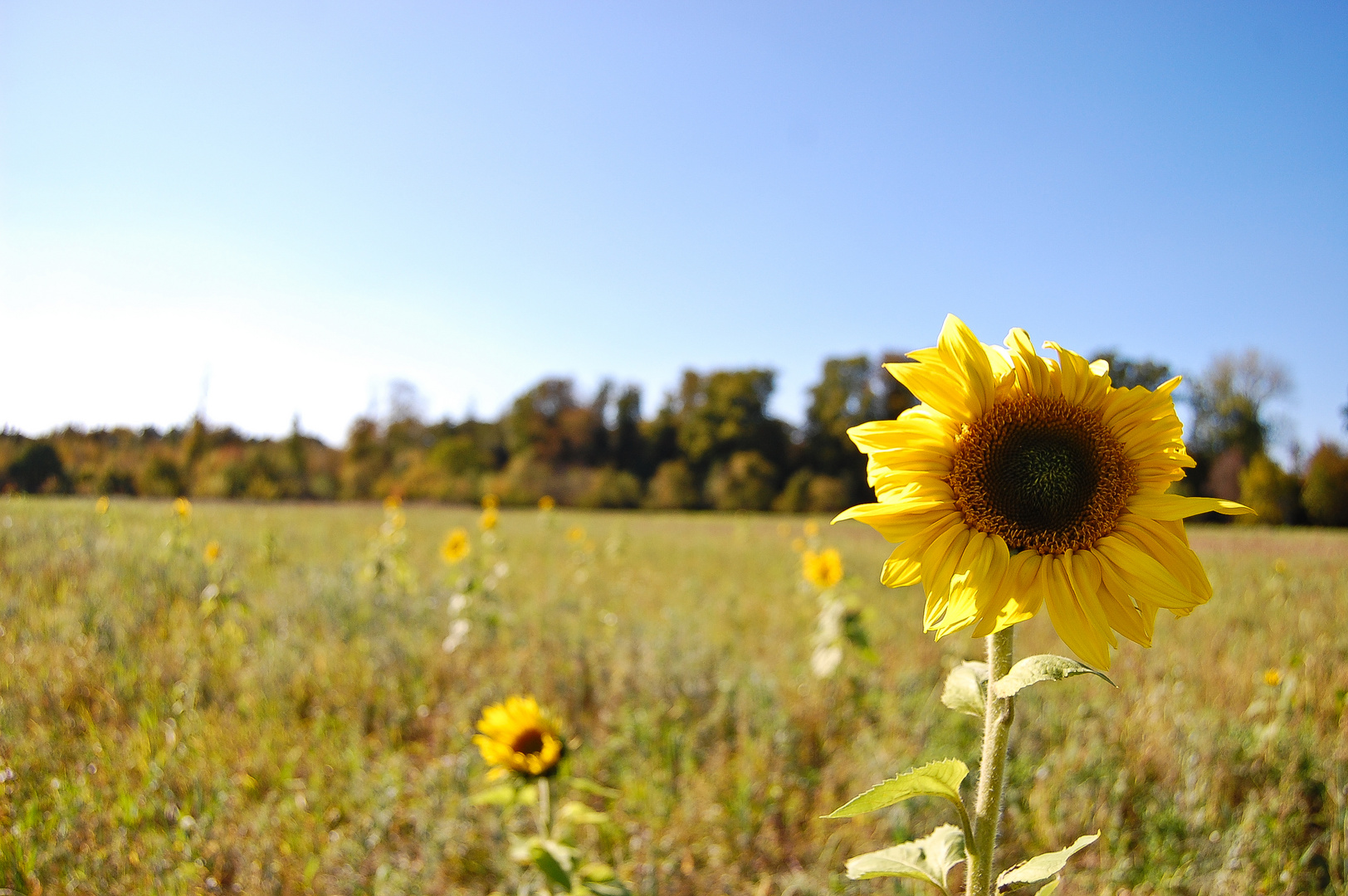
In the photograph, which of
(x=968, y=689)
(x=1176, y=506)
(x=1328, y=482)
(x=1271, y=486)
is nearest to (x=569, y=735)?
(x=968, y=689)

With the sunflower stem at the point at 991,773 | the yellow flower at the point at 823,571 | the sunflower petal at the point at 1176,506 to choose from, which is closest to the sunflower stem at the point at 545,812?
the sunflower stem at the point at 991,773

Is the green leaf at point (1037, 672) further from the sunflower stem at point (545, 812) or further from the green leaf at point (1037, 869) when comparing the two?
the sunflower stem at point (545, 812)

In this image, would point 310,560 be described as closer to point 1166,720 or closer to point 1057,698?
point 1057,698

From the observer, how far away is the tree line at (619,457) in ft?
8.82

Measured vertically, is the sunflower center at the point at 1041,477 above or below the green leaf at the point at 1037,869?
above

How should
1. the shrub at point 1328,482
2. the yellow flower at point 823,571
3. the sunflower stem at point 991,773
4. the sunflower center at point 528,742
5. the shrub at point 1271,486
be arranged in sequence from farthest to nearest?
1. the yellow flower at point 823,571
2. the shrub at point 1328,482
3. the shrub at point 1271,486
4. the sunflower center at point 528,742
5. the sunflower stem at point 991,773

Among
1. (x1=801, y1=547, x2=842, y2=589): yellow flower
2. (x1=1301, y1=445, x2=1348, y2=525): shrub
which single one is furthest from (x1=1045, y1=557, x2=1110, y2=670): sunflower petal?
(x1=1301, y1=445, x2=1348, y2=525): shrub

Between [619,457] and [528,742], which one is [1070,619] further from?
[619,457]

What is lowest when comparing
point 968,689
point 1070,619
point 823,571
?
point 823,571

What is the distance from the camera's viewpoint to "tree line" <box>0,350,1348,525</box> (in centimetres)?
269

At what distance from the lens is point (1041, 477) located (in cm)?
93

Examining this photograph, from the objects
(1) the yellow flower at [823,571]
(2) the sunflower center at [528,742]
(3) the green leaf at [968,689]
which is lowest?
(2) the sunflower center at [528,742]

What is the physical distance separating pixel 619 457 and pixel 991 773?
26.8 metres

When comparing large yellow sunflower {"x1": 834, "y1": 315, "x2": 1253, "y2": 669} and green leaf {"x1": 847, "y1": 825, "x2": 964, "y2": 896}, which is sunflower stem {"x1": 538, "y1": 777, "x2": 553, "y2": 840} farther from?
large yellow sunflower {"x1": 834, "y1": 315, "x2": 1253, "y2": 669}
